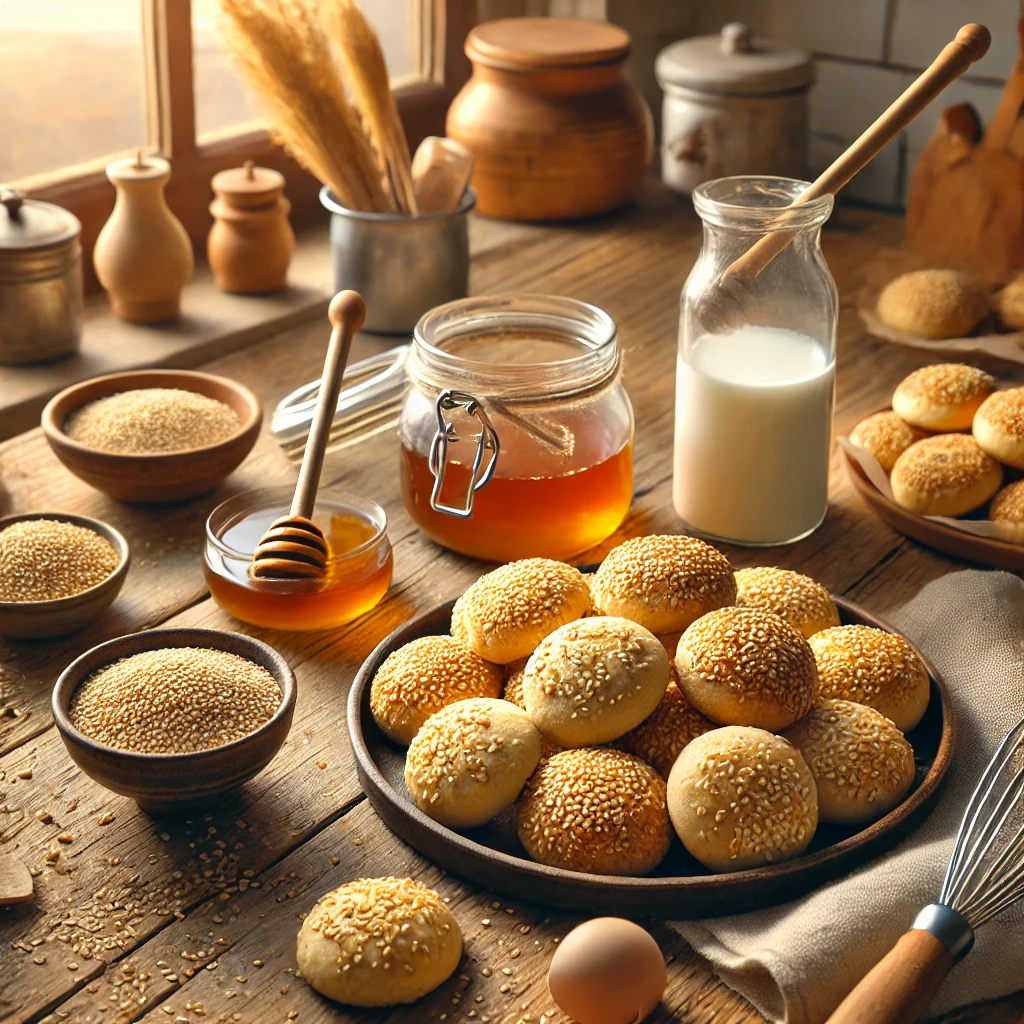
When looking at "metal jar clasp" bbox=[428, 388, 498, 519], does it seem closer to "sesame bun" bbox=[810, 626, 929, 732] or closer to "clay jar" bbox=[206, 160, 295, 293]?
"sesame bun" bbox=[810, 626, 929, 732]

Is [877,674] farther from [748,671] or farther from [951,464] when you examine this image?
[951,464]

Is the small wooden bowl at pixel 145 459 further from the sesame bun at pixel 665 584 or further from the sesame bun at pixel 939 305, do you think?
the sesame bun at pixel 939 305

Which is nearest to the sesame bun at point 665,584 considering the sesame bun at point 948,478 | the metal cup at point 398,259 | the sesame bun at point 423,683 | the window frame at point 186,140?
the sesame bun at point 423,683

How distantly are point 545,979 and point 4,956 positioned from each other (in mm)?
323

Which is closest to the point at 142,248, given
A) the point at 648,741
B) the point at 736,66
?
the point at 736,66

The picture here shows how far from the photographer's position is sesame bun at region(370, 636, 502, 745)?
921 mm

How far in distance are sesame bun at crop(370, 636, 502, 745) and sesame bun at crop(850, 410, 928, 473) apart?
1.73ft

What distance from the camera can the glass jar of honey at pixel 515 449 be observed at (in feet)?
3.72

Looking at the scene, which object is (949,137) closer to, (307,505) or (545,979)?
(307,505)

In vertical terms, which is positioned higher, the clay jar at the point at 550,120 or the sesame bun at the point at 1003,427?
the clay jar at the point at 550,120

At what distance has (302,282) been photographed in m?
1.83

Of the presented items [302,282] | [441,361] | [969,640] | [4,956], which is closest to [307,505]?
[441,361]

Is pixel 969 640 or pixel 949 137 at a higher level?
pixel 949 137

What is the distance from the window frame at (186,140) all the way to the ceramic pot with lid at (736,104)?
1.34 ft
